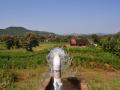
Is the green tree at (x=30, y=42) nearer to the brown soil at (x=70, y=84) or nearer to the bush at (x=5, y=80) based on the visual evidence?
the bush at (x=5, y=80)

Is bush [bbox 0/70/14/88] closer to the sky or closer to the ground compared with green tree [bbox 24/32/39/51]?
closer to the sky

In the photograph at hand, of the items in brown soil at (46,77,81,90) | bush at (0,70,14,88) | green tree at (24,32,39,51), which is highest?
brown soil at (46,77,81,90)

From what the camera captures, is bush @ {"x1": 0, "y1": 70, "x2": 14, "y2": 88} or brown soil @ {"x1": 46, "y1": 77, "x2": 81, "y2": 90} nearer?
brown soil @ {"x1": 46, "y1": 77, "x2": 81, "y2": 90}

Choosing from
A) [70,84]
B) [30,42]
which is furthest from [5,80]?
[30,42]

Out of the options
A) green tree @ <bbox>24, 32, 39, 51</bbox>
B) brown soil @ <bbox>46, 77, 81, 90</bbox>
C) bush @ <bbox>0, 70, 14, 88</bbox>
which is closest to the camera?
brown soil @ <bbox>46, 77, 81, 90</bbox>

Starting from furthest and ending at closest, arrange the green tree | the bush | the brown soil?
the green tree → the bush → the brown soil

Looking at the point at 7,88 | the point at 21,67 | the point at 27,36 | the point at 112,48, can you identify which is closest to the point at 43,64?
the point at 21,67

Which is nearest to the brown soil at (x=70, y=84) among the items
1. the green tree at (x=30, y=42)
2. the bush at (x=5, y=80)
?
the bush at (x=5, y=80)

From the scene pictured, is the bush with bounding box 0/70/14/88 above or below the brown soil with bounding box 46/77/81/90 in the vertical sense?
below

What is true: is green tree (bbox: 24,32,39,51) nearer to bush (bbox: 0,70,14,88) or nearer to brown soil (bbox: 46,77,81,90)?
bush (bbox: 0,70,14,88)

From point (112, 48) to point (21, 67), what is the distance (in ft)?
50.7

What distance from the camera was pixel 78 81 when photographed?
21.4ft

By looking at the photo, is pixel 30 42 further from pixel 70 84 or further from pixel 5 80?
pixel 70 84

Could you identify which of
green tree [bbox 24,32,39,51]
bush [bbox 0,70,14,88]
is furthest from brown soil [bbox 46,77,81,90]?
green tree [bbox 24,32,39,51]
